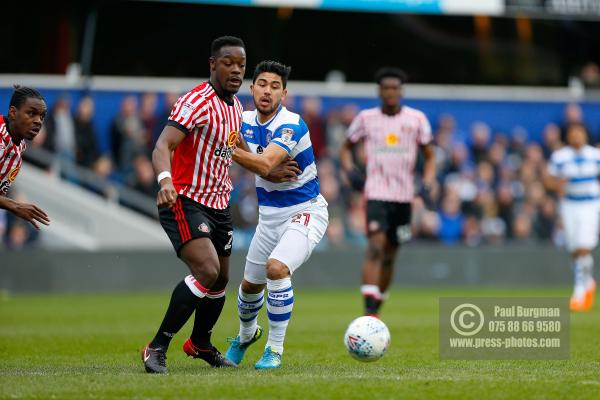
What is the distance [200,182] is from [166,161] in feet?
2.09

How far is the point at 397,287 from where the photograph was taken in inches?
918

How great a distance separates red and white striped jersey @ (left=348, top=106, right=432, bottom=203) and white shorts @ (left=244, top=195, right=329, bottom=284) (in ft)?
13.5

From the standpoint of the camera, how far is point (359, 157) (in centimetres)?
2417

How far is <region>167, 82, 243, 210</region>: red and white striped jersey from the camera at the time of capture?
927cm

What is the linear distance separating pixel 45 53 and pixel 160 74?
2.58 metres

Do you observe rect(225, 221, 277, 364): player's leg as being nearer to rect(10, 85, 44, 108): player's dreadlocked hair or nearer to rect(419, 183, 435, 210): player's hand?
rect(10, 85, 44, 108): player's dreadlocked hair

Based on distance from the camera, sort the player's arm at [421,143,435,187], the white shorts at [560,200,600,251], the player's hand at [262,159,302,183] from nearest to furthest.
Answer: the player's hand at [262,159,302,183]
the player's arm at [421,143,435,187]
the white shorts at [560,200,600,251]

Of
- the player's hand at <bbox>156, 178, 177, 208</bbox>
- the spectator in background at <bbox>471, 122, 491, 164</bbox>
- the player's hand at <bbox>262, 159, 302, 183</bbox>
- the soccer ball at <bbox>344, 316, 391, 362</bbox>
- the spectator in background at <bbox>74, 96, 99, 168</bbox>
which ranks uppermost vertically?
the spectator in background at <bbox>471, 122, 491, 164</bbox>

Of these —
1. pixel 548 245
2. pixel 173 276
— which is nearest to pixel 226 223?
pixel 173 276

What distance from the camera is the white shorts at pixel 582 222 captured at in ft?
59.2

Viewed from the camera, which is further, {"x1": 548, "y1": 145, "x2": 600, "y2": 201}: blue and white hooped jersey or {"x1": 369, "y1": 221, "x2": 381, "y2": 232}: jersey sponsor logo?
{"x1": 548, "y1": 145, "x2": 600, "y2": 201}: blue and white hooped jersey

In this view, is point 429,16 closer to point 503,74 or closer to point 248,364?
point 503,74

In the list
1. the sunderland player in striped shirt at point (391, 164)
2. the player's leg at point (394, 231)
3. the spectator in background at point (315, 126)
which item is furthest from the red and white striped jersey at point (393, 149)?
the spectator in background at point (315, 126)

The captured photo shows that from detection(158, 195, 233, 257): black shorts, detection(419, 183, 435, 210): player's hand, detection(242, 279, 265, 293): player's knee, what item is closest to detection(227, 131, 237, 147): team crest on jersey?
detection(158, 195, 233, 257): black shorts
